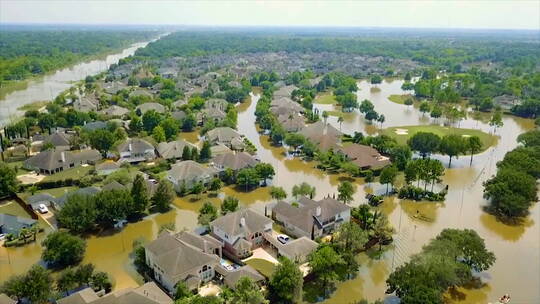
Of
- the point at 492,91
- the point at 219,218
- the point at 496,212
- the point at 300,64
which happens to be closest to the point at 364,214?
the point at 219,218

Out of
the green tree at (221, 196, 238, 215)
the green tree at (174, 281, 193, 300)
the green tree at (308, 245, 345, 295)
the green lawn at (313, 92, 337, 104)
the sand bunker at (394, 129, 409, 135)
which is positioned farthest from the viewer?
the green lawn at (313, 92, 337, 104)

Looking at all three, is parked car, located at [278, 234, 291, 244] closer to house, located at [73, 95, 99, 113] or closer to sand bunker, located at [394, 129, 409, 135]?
sand bunker, located at [394, 129, 409, 135]

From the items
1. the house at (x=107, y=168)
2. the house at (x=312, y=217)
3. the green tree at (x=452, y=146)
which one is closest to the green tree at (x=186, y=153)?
the house at (x=107, y=168)

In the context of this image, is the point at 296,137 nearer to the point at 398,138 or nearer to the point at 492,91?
the point at 398,138

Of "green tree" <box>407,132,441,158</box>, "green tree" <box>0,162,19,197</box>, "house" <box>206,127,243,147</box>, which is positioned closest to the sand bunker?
"green tree" <box>407,132,441,158</box>

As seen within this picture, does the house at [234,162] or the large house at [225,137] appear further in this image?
the large house at [225,137]

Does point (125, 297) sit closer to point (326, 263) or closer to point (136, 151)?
point (326, 263)

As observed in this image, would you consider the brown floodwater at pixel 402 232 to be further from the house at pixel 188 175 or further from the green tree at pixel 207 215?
the green tree at pixel 207 215
